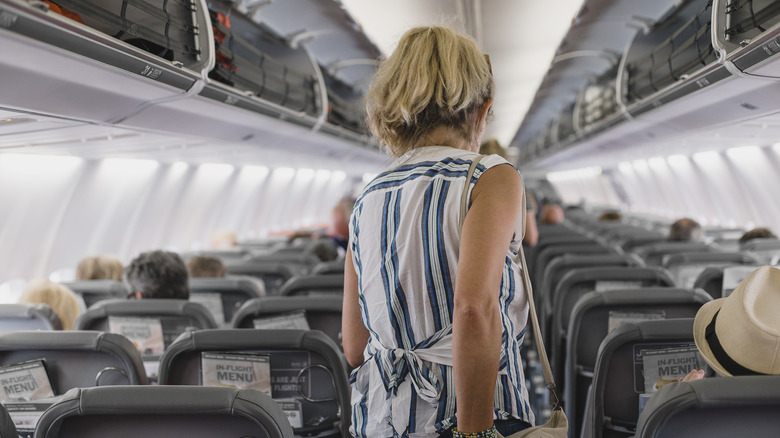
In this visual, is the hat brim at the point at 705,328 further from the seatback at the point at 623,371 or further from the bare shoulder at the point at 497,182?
the bare shoulder at the point at 497,182

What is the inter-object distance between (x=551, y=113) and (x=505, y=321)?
18.2 metres

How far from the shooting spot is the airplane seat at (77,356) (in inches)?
89.4

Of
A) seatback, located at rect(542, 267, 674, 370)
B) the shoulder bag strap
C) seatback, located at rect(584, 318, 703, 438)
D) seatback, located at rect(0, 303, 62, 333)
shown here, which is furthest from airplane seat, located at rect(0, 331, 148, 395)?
seatback, located at rect(542, 267, 674, 370)

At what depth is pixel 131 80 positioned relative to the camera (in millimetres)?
3238

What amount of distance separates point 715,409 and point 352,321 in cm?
96

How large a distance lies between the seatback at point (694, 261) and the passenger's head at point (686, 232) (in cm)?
176

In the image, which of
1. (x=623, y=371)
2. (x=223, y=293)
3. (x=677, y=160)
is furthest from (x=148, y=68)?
(x=677, y=160)

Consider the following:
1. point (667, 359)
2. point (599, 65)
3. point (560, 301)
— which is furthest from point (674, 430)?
point (599, 65)

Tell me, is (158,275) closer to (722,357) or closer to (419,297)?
(419,297)

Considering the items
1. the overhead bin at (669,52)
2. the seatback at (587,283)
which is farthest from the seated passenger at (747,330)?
the overhead bin at (669,52)

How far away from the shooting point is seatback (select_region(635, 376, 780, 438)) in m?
1.55

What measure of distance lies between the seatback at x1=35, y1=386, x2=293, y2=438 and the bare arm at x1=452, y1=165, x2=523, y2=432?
43 cm

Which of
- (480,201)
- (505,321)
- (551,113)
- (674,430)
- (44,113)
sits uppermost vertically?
(551,113)

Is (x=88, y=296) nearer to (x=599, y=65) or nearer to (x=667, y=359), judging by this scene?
(x=667, y=359)
